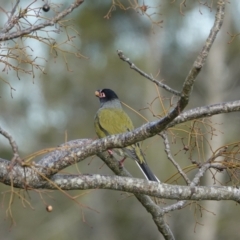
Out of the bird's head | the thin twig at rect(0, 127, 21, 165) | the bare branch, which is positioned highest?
the bird's head

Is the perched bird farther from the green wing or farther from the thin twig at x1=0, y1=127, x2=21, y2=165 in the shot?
the thin twig at x1=0, y1=127, x2=21, y2=165

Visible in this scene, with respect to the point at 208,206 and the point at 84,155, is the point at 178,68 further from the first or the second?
the point at 84,155

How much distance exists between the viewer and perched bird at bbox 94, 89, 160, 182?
5.86m

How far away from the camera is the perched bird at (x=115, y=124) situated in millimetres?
5863

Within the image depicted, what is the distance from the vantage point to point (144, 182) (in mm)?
3941

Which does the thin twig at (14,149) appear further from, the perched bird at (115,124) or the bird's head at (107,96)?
the bird's head at (107,96)

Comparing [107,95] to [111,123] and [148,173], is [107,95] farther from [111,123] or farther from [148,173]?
[148,173]

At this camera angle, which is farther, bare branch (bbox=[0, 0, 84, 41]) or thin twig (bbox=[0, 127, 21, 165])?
bare branch (bbox=[0, 0, 84, 41])

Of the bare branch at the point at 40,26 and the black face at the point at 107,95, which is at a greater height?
the black face at the point at 107,95

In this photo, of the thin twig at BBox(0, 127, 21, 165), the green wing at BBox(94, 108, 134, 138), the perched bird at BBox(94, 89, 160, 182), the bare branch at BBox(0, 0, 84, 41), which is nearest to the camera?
the thin twig at BBox(0, 127, 21, 165)

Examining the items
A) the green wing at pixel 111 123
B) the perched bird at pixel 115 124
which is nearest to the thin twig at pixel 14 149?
the perched bird at pixel 115 124

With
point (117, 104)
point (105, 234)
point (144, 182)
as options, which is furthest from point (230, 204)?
point (144, 182)

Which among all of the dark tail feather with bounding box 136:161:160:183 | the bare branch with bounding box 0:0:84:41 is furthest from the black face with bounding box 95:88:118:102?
the bare branch with bounding box 0:0:84:41

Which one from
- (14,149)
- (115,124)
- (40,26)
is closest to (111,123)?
(115,124)
